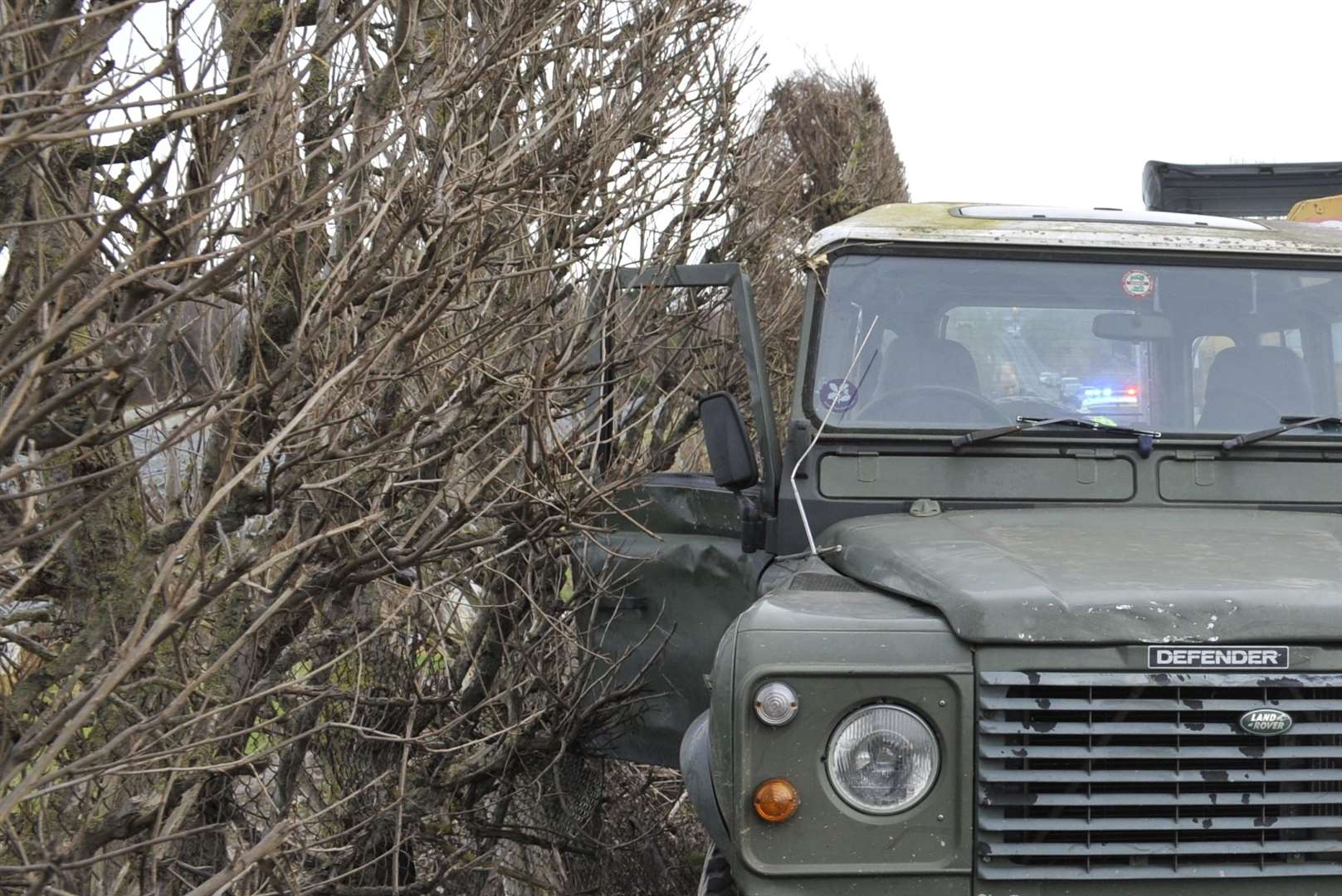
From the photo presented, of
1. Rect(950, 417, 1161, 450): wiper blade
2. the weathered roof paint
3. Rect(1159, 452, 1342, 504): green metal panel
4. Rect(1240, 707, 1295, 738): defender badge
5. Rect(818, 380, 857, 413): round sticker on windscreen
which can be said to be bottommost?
Rect(1240, 707, 1295, 738): defender badge

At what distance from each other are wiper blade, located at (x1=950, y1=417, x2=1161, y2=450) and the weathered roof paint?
0.55 metres

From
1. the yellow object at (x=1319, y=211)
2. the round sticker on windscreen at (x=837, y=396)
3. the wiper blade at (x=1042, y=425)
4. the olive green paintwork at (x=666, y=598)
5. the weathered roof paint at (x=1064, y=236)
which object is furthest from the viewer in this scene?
the yellow object at (x=1319, y=211)

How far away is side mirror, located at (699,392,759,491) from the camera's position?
147 inches

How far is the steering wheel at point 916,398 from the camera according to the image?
149 inches

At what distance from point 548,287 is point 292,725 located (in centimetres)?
169

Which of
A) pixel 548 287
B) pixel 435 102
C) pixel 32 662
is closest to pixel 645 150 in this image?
pixel 548 287

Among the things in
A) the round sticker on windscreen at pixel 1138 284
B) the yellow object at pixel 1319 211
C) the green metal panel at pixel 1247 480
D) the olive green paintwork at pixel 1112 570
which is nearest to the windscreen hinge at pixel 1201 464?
the green metal panel at pixel 1247 480

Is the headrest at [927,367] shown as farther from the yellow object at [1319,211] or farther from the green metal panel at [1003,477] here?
the yellow object at [1319,211]

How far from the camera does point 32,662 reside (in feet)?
11.3

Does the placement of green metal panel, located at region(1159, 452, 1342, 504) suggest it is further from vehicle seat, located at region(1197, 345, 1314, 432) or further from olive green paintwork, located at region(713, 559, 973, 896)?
olive green paintwork, located at region(713, 559, 973, 896)

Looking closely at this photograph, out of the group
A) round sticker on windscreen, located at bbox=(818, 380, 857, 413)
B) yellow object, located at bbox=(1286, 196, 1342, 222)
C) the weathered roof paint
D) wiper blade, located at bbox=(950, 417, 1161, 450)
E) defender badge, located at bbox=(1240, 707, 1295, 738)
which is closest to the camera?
defender badge, located at bbox=(1240, 707, 1295, 738)

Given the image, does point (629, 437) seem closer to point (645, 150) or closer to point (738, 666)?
point (645, 150)

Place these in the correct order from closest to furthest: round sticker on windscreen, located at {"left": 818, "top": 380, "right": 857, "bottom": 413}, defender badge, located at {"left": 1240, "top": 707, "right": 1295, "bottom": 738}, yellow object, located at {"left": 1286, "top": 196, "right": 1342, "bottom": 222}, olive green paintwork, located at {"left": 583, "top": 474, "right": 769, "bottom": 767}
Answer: defender badge, located at {"left": 1240, "top": 707, "right": 1295, "bottom": 738}
round sticker on windscreen, located at {"left": 818, "top": 380, "right": 857, "bottom": 413}
olive green paintwork, located at {"left": 583, "top": 474, "right": 769, "bottom": 767}
yellow object, located at {"left": 1286, "top": 196, "right": 1342, "bottom": 222}

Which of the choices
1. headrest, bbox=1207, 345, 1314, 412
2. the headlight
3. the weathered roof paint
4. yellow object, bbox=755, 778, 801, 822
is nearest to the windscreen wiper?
headrest, bbox=1207, 345, 1314, 412
